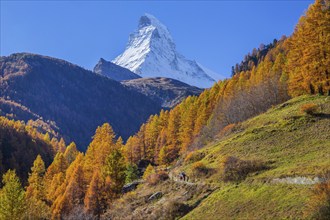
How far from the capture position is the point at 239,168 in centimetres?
3719

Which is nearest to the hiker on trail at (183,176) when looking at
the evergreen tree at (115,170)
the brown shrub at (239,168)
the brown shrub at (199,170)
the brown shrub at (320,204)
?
the brown shrub at (199,170)

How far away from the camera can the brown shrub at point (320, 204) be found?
22.5 metres

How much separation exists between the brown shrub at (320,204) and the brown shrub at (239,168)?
454 inches

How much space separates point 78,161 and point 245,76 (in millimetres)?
52491

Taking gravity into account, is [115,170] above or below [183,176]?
above

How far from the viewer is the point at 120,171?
72.8m

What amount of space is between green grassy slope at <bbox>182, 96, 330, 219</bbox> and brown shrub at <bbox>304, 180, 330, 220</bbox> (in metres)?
1.19

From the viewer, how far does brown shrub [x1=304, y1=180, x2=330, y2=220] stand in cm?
2247

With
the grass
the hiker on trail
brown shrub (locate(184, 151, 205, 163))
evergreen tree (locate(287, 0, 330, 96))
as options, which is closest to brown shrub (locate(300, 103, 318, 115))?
the grass

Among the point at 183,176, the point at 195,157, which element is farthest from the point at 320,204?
the point at 195,157

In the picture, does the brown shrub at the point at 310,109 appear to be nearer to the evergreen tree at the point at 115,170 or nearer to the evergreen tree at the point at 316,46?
the evergreen tree at the point at 316,46

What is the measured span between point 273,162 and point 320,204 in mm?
13787

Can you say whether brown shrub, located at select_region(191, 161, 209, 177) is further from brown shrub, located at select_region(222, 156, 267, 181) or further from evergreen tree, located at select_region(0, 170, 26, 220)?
evergreen tree, located at select_region(0, 170, 26, 220)

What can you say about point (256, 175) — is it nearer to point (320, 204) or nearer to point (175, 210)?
point (175, 210)
